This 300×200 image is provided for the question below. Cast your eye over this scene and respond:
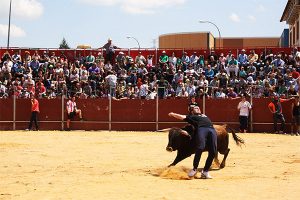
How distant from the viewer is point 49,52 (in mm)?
29625

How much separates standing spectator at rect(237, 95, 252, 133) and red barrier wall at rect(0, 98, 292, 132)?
863mm

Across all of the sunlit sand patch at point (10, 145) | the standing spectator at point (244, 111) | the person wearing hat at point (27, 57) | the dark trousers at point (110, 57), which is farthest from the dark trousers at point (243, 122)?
the person wearing hat at point (27, 57)

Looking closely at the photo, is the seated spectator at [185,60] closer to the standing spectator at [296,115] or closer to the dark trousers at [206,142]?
the standing spectator at [296,115]

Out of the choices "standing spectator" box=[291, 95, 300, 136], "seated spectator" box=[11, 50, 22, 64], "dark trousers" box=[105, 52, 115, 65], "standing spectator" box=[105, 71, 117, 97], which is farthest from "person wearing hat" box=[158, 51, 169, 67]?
"standing spectator" box=[291, 95, 300, 136]

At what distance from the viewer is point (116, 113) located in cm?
2472

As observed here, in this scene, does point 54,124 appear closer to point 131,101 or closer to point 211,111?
point 131,101

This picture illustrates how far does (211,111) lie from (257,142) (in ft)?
19.4

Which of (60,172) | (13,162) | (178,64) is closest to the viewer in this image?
(60,172)

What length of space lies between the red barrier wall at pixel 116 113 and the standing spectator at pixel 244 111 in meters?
0.86

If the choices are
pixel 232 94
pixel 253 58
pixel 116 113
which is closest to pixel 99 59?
pixel 116 113

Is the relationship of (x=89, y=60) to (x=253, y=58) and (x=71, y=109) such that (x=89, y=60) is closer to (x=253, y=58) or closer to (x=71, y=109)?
(x=71, y=109)

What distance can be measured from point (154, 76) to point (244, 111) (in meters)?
4.59

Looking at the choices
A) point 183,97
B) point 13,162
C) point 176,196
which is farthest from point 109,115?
point 176,196

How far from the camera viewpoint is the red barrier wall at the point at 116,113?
24.2 m
